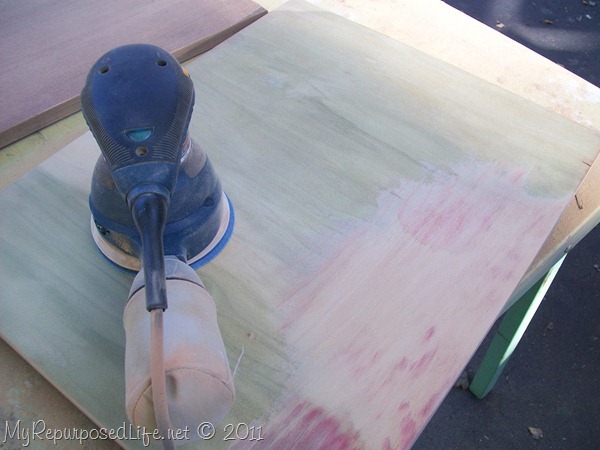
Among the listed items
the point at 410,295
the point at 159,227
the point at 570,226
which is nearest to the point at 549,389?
the point at 570,226

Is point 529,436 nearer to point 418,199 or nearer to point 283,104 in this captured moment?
point 418,199

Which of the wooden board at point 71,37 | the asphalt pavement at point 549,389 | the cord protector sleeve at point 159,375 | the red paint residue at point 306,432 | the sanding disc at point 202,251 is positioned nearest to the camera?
the cord protector sleeve at point 159,375

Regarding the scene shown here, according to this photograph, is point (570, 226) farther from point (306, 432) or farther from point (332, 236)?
point (306, 432)

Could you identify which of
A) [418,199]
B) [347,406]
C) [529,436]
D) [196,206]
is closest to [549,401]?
[529,436]

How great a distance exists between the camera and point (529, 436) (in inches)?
50.8

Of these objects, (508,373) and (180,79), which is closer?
(180,79)

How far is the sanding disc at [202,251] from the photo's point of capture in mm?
665

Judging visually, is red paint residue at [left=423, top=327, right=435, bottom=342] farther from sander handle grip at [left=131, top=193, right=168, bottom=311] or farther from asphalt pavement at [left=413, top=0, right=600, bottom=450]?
asphalt pavement at [left=413, top=0, right=600, bottom=450]

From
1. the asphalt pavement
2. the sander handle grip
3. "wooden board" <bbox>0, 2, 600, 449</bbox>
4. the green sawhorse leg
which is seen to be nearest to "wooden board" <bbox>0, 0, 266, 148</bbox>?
"wooden board" <bbox>0, 2, 600, 449</bbox>

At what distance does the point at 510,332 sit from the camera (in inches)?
41.2

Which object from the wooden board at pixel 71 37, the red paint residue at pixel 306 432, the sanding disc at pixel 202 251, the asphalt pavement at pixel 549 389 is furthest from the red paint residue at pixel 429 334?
the asphalt pavement at pixel 549 389

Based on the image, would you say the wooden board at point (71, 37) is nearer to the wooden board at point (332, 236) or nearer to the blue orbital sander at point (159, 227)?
the wooden board at point (332, 236)

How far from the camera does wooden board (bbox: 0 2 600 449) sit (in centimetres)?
59

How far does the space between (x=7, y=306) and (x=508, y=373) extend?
111 centimetres
